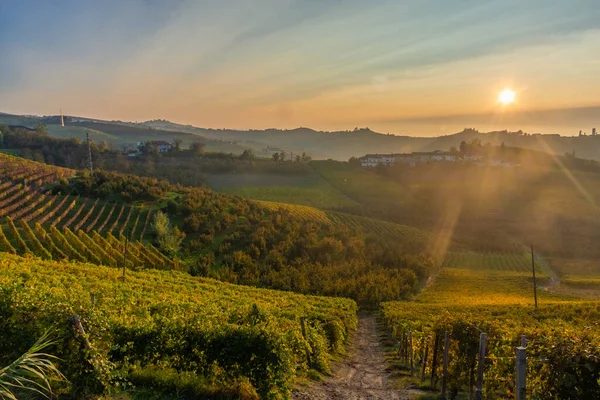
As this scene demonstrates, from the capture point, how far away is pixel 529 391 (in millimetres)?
8516

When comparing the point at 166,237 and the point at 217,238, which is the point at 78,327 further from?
the point at 217,238

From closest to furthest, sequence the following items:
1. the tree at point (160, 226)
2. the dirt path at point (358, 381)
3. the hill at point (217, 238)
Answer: the dirt path at point (358, 381) < the hill at point (217, 238) < the tree at point (160, 226)

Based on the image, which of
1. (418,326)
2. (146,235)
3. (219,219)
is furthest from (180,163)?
A: (418,326)

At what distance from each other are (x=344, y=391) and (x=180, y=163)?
15019 centimetres

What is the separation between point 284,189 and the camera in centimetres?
13288

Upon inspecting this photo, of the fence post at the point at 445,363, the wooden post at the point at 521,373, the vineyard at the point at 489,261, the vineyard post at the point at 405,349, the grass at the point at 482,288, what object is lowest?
the vineyard at the point at 489,261

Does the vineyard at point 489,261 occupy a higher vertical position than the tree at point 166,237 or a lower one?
lower

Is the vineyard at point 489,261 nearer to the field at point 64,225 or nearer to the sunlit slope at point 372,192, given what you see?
the sunlit slope at point 372,192

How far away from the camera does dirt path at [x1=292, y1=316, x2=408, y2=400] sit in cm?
1297

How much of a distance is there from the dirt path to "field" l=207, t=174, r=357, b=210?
3861 inches

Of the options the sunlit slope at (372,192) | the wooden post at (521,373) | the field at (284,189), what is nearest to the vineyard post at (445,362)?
the wooden post at (521,373)

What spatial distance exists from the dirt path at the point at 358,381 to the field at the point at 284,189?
9806 cm

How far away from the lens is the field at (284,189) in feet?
410

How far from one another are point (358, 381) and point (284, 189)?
118m
